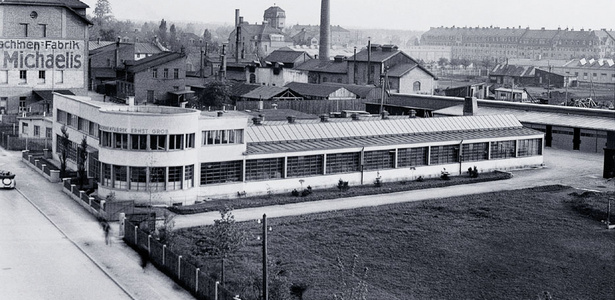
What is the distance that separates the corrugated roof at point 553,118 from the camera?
61.1 m

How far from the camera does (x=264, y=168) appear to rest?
4281 centimetres

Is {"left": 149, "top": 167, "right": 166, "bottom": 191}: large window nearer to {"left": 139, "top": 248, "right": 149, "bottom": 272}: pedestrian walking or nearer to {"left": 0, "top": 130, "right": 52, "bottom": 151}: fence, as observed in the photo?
{"left": 139, "top": 248, "right": 149, "bottom": 272}: pedestrian walking

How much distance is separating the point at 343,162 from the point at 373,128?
4770 millimetres

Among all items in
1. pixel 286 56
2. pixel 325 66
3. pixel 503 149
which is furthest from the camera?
pixel 286 56

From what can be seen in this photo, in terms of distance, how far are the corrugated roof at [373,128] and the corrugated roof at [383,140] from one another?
1.36 ft

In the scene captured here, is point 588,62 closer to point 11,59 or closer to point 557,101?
point 557,101

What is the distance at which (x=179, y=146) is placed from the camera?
39.8m

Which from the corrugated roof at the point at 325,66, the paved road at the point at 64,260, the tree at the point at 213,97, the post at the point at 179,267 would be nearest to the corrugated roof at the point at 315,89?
the tree at the point at 213,97

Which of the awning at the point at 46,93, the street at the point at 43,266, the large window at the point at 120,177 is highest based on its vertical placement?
the awning at the point at 46,93

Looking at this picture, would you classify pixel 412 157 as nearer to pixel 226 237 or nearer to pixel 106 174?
pixel 106 174

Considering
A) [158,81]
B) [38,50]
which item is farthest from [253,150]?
[158,81]

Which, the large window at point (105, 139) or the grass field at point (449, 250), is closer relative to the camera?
the grass field at point (449, 250)

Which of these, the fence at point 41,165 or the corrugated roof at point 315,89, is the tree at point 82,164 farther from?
the corrugated roof at point 315,89

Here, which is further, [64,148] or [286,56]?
[286,56]
